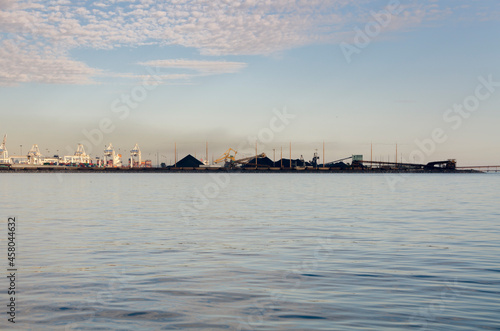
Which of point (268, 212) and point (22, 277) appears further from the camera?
point (268, 212)

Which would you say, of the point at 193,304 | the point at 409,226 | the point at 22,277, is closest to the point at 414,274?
the point at 193,304

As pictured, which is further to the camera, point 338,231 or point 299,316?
point 338,231

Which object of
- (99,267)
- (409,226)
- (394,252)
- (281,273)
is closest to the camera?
(281,273)

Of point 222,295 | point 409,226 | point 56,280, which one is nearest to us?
point 222,295

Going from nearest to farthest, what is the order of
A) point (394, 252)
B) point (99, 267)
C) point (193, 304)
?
point (193, 304)
point (99, 267)
point (394, 252)

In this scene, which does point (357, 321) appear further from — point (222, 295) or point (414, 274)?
point (414, 274)

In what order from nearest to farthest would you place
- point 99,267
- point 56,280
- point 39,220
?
point 56,280 < point 99,267 < point 39,220

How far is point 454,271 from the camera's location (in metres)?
16.8

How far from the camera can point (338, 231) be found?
28.2 metres

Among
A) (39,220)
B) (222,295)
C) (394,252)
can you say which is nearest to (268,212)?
(39,220)

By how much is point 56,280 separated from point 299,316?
8.10 m

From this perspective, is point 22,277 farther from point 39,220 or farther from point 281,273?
point 39,220

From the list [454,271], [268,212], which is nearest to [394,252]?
[454,271]

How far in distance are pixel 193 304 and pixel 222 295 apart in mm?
1130
